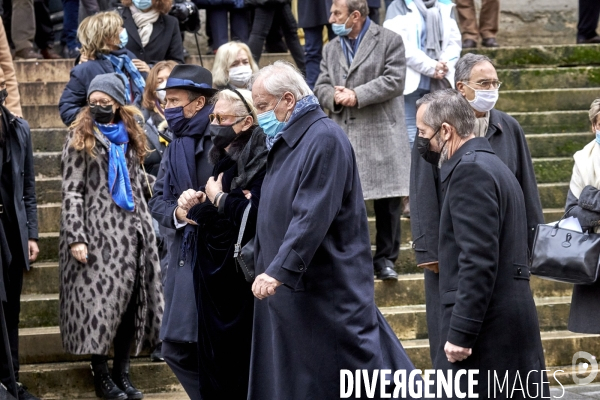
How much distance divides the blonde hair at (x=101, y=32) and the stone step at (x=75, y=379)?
2237 mm

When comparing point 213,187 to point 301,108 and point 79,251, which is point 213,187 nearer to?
point 301,108

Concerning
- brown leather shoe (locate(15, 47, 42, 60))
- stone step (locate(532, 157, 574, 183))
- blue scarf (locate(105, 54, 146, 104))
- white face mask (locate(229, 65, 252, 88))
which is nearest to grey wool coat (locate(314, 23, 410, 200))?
white face mask (locate(229, 65, 252, 88))

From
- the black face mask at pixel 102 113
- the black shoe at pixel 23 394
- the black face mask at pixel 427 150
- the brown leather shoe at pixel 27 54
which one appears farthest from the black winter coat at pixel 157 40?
the black face mask at pixel 427 150

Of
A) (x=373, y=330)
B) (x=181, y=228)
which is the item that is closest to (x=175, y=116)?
(x=181, y=228)

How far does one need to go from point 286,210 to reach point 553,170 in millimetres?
4917

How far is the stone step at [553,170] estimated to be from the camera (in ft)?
30.1

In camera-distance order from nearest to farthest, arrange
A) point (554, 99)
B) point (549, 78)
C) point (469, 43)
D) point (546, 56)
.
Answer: point (554, 99) < point (549, 78) < point (546, 56) < point (469, 43)

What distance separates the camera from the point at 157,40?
899 cm

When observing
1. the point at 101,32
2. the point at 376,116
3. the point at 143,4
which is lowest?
the point at 376,116

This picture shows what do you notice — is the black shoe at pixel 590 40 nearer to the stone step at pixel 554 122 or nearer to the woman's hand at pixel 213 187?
the stone step at pixel 554 122

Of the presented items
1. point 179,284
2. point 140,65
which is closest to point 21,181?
point 179,284

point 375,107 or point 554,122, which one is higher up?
point 375,107

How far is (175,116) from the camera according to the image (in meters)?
5.81

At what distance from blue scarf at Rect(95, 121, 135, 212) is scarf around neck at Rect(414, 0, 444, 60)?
285cm
